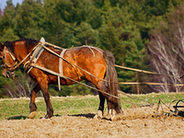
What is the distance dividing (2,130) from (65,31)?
32.9 m

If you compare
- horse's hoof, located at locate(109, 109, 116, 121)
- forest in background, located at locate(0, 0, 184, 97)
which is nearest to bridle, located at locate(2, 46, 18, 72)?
horse's hoof, located at locate(109, 109, 116, 121)

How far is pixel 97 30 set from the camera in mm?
42781

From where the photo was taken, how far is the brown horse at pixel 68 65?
376 inches

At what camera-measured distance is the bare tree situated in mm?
34584

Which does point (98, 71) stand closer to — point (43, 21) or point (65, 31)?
point (65, 31)

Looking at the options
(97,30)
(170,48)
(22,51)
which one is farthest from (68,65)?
(97,30)

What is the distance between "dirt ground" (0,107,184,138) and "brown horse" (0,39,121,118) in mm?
966

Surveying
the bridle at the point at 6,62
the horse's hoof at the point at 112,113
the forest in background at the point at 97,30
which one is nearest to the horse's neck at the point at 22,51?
the bridle at the point at 6,62

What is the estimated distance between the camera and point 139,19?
4603 centimetres

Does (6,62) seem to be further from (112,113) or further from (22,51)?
(112,113)

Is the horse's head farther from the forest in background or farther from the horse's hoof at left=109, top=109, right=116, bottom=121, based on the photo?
the forest in background

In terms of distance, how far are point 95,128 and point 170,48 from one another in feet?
99.5

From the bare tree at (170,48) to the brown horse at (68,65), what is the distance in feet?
79.8

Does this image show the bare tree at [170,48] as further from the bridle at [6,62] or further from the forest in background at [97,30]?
the bridle at [6,62]
